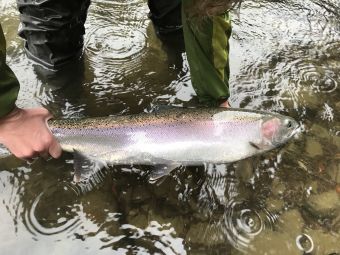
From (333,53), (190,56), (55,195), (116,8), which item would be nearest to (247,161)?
(190,56)

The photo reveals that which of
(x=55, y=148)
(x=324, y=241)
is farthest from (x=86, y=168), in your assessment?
(x=324, y=241)

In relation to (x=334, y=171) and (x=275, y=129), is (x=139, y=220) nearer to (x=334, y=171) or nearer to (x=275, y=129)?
(x=275, y=129)

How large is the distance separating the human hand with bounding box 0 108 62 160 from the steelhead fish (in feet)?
0.36

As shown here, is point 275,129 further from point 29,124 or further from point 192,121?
point 29,124

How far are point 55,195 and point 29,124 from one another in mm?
461

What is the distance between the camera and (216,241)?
7.14 feet

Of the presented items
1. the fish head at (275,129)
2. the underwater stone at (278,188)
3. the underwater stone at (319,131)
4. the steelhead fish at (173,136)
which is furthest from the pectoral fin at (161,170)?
the underwater stone at (319,131)

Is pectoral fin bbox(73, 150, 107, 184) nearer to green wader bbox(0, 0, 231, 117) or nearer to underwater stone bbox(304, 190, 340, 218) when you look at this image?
green wader bbox(0, 0, 231, 117)

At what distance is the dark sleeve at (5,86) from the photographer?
6.22ft

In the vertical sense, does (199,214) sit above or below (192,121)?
below

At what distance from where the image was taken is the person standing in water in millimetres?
1988

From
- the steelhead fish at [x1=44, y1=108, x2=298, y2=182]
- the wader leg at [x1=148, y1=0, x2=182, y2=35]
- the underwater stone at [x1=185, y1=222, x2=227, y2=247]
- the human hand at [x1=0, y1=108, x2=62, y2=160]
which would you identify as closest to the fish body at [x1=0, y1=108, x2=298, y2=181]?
the steelhead fish at [x1=44, y1=108, x2=298, y2=182]

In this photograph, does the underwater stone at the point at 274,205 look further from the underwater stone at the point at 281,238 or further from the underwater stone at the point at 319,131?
the underwater stone at the point at 319,131

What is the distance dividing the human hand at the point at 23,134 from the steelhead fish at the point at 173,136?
110 millimetres
